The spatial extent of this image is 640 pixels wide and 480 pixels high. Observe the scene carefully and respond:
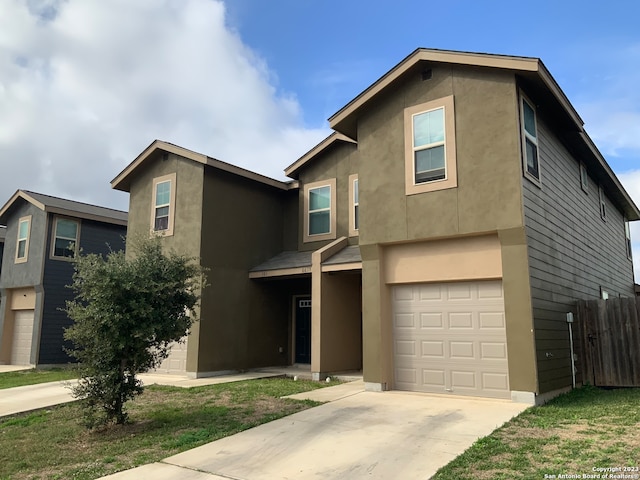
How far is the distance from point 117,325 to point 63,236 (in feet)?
43.7

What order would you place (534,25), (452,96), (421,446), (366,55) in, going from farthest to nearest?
(366,55)
(534,25)
(452,96)
(421,446)

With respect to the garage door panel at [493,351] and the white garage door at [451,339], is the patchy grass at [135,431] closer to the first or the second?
the white garage door at [451,339]

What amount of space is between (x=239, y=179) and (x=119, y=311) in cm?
810

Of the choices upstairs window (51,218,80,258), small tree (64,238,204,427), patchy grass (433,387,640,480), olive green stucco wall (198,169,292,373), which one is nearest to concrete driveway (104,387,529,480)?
patchy grass (433,387,640,480)

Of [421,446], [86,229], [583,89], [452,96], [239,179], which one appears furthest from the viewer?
[86,229]

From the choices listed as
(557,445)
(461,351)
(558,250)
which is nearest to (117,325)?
(461,351)

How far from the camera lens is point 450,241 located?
378 inches

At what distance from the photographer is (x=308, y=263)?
13.8 meters

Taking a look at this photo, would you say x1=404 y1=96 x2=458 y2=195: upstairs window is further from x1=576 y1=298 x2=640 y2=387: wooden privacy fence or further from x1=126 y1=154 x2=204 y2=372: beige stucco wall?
x1=126 y1=154 x2=204 y2=372: beige stucco wall

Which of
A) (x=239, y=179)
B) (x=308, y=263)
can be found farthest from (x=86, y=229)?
(x=308, y=263)

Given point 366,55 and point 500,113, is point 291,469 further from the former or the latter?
point 366,55

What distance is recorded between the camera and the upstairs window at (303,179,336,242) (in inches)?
590

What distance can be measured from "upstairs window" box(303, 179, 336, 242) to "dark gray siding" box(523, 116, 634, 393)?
6.33 metres
